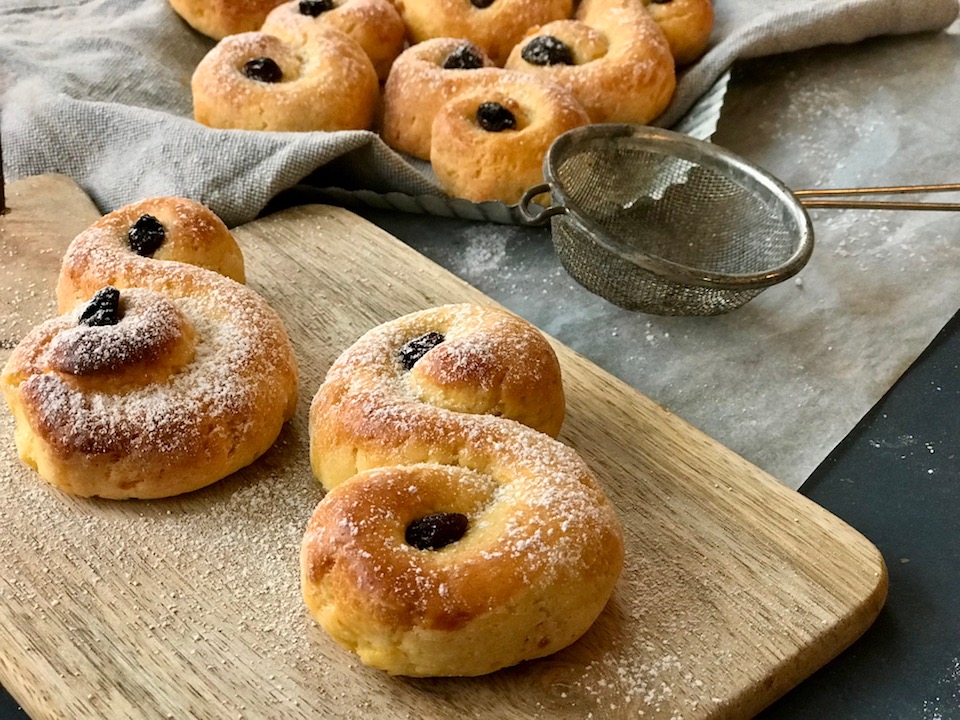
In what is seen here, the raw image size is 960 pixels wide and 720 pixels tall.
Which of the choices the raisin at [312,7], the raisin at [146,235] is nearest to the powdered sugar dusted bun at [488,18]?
the raisin at [312,7]

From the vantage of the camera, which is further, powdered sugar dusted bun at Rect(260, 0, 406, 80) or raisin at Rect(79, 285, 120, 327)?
powdered sugar dusted bun at Rect(260, 0, 406, 80)

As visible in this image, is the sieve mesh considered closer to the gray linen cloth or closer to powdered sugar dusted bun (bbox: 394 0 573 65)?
the gray linen cloth

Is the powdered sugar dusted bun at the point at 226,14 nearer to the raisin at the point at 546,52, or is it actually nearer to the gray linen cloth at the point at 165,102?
the gray linen cloth at the point at 165,102

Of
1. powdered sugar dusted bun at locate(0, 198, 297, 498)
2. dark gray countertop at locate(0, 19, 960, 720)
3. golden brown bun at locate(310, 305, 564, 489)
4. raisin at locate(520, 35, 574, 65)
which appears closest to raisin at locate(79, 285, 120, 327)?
powdered sugar dusted bun at locate(0, 198, 297, 498)

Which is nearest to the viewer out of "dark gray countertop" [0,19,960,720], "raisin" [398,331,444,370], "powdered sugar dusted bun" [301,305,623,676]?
"powdered sugar dusted bun" [301,305,623,676]

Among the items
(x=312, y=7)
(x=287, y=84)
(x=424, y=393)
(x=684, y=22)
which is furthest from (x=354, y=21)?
(x=424, y=393)

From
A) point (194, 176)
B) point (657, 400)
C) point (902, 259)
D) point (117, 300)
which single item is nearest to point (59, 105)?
point (194, 176)
